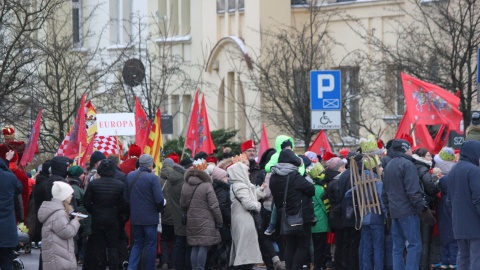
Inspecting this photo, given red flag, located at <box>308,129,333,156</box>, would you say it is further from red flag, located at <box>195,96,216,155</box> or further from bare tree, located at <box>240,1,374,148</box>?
bare tree, located at <box>240,1,374,148</box>

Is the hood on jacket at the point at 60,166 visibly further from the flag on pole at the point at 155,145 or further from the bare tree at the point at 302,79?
the bare tree at the point at 302,79

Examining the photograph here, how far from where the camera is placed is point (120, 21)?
48.2 m

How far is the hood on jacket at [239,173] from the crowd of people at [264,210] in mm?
14

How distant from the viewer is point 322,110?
23.4 metres

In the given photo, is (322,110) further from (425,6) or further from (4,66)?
(425,6)

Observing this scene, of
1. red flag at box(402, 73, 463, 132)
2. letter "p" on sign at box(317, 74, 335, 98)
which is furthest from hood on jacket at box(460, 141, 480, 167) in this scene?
red flag at box(402, 73, 463, 132)

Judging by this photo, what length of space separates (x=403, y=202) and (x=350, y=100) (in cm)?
1569

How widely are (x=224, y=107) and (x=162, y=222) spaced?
20705 mm

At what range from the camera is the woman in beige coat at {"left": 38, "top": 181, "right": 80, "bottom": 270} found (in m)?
18.3

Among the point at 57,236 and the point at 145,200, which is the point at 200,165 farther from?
the point at 57,236

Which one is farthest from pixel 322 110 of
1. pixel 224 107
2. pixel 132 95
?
pixel 224 107

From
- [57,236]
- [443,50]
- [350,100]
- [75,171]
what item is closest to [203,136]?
[443,50]

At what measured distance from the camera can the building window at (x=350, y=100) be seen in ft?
111

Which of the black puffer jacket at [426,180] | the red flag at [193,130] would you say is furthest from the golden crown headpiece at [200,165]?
the red flag at [193,130]
